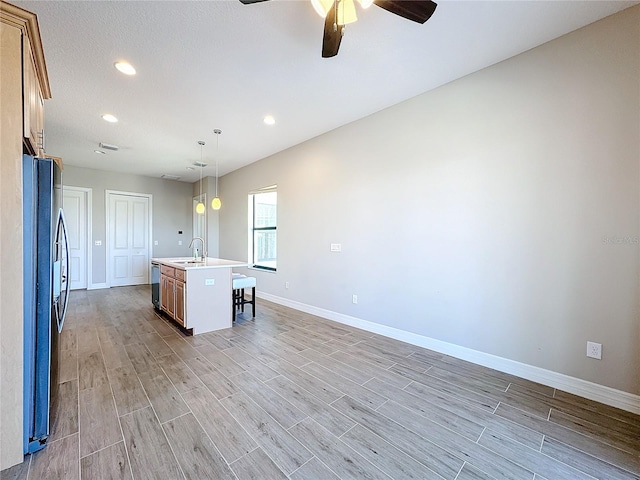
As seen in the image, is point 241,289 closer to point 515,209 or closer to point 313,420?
point 313,420

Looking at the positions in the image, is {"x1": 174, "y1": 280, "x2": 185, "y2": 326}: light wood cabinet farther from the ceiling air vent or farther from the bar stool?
the ceiling air vent

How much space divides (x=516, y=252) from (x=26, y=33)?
3.77 metres

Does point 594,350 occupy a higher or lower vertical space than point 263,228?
lower

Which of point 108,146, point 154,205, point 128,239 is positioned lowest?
point 128,239

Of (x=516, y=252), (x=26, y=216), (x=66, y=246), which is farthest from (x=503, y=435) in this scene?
(x=66, y=246)

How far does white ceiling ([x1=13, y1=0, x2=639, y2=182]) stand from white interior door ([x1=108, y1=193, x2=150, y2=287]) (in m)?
3.09

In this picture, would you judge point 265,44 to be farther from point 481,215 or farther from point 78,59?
point 481,215

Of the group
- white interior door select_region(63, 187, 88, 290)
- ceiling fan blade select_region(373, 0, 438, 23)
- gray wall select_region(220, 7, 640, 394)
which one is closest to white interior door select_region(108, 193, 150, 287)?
white interior door select_region(63, 187, 88, 290)

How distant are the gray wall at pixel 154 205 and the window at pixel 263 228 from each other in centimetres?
288

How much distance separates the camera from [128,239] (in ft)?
22.1

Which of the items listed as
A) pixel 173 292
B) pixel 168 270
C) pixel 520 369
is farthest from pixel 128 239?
pixel 520 369

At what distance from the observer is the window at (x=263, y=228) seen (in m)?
5.55

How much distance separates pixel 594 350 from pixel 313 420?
222cm

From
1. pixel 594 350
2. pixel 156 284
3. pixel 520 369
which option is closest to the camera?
pixel 594 350
